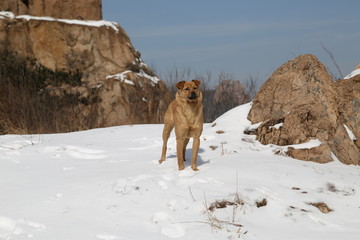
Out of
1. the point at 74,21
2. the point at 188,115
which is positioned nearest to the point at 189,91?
the point at 188,115

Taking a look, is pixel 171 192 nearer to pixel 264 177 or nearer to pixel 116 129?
pixel 264 177

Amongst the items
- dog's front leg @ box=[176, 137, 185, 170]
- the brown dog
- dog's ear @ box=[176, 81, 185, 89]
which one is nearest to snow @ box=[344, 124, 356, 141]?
the brown dog

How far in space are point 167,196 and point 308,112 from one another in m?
4.01

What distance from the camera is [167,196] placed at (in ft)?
12.6

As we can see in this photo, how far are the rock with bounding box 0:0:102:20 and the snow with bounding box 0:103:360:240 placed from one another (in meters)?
17.8

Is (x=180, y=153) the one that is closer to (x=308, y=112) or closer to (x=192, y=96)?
(x=192, y=96)

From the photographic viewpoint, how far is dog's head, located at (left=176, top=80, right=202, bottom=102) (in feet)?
16.0

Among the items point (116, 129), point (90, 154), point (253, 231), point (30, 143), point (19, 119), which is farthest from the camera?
point (19, 119)

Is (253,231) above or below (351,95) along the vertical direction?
below

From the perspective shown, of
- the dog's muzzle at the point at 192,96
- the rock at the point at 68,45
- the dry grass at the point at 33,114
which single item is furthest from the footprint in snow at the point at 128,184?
the rock at the point at 68,45

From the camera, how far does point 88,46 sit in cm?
2158

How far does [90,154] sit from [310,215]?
386cm

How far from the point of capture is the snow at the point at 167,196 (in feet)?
10.4

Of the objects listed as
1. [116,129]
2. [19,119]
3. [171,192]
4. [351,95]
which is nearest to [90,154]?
[116,129]
